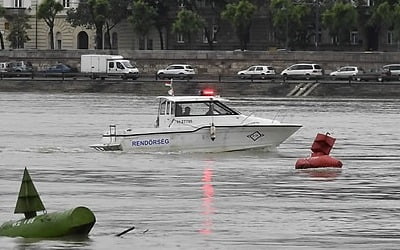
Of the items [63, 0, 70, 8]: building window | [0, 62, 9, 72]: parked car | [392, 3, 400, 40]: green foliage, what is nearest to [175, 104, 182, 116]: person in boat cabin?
[0, 62, 9, 72]: parked car

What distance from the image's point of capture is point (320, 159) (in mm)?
40625

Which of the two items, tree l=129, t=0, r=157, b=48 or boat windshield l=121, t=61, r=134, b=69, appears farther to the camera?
tree l=129, t=0, r=157, b=48

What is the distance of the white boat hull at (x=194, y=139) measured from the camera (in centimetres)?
4481

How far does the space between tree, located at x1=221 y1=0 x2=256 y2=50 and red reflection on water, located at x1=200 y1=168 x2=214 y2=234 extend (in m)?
78.4

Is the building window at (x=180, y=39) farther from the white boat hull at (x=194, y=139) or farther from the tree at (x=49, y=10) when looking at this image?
the white boat hull at (x=194, y=139)

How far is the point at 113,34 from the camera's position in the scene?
5143 inches

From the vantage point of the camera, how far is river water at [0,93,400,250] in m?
26.4

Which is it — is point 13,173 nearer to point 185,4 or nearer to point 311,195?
point 311,195

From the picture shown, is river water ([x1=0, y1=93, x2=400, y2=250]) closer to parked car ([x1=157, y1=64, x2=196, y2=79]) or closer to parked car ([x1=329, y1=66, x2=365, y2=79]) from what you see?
parked car ([x1=329, y1=66, x2=365, y2=79])

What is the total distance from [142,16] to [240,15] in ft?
27.2

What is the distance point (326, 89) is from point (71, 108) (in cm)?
2448

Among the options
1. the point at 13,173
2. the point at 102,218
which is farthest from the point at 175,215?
the point at 13,173

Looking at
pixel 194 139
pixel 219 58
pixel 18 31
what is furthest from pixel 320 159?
pixel 18 31

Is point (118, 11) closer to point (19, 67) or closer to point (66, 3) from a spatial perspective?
point (66, 3)
